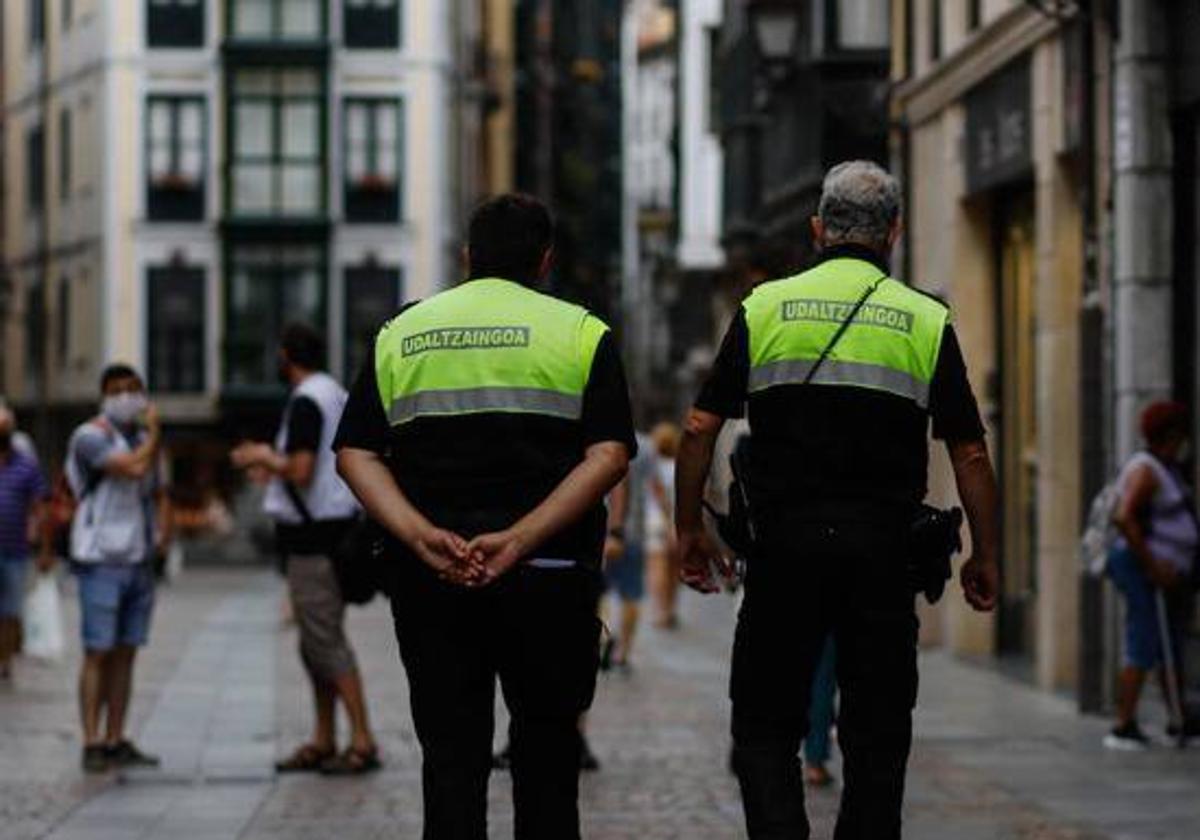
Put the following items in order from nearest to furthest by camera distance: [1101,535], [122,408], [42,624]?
1. [122,408]
2. [1101,535]
3. [42,624]

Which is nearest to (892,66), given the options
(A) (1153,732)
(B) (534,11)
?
(A) (1153,732)

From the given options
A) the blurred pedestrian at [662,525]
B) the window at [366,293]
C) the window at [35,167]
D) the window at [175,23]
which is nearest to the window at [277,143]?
the window at [366,293]

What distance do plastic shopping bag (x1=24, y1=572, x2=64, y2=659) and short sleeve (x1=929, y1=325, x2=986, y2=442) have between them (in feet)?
41.2

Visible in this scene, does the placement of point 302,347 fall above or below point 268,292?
below

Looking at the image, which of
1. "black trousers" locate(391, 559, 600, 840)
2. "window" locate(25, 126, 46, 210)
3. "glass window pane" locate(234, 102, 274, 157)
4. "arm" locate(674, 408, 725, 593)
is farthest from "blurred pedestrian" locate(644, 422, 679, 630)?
"window" locate(25, 126, 46, 210)

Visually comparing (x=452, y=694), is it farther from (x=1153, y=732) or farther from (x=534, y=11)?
(x=534, y=11)

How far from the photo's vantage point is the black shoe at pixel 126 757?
14.8m

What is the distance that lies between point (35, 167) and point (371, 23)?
9053 millimetres

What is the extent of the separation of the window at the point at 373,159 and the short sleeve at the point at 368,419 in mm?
54352

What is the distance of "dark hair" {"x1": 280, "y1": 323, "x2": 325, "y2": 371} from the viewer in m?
14.7

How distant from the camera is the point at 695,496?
8.22 meters

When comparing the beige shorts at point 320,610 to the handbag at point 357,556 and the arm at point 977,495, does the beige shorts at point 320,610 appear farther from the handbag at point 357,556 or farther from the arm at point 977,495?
the arm at point 977,495

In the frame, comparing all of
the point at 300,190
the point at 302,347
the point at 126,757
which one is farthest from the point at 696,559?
the point at 300,190

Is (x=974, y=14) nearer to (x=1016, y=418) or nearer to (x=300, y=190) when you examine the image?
(x=1016, y=418)
